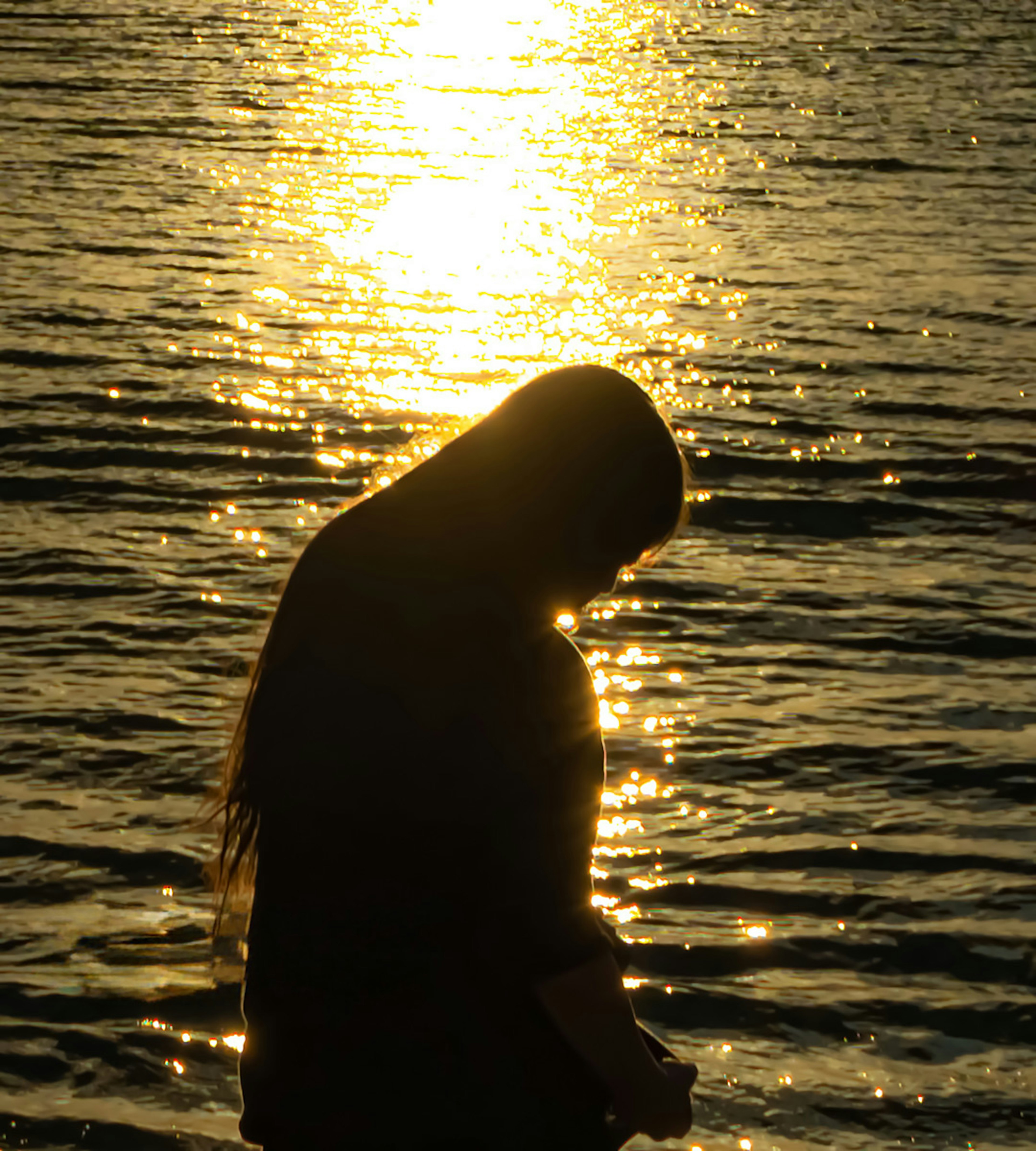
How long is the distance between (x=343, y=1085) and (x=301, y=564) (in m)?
0.71

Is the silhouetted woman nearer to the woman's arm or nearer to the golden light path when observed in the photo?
the woman's arm

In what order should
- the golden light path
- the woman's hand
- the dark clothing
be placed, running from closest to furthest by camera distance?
the dark clothing → the woman's hand → the golden light path

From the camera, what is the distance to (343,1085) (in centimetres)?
242

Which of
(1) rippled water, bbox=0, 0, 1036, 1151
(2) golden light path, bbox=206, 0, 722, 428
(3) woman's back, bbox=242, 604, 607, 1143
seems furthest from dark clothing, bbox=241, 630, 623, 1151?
(2) golden light path, bbox=206, 0, 722, 428

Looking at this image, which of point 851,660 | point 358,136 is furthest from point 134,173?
point 851,660

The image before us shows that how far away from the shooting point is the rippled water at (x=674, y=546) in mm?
5398

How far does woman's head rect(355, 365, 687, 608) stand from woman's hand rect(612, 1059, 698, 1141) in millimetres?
651

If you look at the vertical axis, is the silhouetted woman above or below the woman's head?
below

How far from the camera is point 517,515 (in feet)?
7.61

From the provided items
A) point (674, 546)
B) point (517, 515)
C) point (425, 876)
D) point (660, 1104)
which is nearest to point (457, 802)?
point (425, 876)

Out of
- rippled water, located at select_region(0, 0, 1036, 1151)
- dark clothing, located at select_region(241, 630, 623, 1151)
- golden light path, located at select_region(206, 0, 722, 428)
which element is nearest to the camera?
dark clothing, located at select_region(241, 630, 623, 1151)

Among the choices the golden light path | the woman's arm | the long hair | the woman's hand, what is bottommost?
the woman's hand

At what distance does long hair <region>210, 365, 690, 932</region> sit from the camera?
230cm

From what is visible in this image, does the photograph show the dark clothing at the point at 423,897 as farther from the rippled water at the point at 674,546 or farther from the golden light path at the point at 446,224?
the golden light path at the point at 446,224
